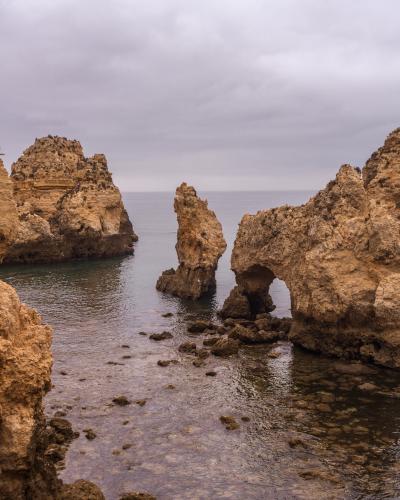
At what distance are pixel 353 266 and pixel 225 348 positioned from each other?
8.04m

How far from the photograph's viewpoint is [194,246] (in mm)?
41281

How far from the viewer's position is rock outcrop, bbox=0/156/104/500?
9031mm

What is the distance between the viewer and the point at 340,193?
24.4 m

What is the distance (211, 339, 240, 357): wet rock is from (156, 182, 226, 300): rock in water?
14.2m

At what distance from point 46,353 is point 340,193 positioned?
18.7m

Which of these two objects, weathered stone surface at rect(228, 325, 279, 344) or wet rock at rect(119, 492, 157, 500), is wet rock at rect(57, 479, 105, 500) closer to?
wet rock at rect(119, 492, 157, 500)

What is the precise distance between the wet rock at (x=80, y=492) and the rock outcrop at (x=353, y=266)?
15.4 m

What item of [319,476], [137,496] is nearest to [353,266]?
[319,476]

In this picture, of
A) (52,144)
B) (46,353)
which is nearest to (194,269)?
(46,353)

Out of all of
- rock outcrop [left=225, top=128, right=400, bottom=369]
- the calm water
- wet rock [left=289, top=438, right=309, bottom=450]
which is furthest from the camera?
rock outcrop [left=225, top=128, right=400, bottom=369]

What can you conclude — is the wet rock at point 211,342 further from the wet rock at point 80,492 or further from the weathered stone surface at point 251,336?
the wet rock at point 80,492

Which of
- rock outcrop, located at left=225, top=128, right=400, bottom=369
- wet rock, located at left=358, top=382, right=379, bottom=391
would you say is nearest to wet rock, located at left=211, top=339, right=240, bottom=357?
rock outcrop, located at left=225, top=128, right=400, bottom=369

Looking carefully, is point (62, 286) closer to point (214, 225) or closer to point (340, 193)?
point (214, 225)

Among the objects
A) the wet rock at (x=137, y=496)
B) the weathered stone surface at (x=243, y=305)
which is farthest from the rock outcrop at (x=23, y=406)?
the weathered stone surface at (x=243, y=305)
